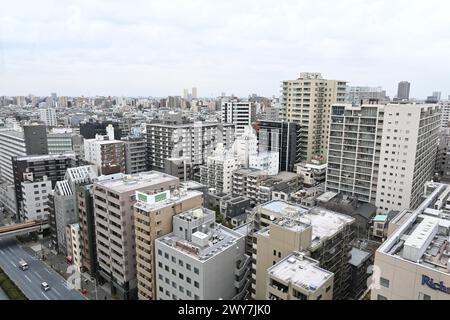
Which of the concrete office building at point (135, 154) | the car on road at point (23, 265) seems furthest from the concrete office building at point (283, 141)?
the car on road at point (23, 265)

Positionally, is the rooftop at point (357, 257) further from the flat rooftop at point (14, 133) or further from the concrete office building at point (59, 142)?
the concrete office building at point (59, 142)

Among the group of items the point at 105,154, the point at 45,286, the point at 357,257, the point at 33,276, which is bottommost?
the point at 33,276

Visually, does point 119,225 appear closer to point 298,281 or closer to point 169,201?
point 169,201

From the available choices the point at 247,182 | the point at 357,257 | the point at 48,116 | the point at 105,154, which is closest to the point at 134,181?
the point at 357,257

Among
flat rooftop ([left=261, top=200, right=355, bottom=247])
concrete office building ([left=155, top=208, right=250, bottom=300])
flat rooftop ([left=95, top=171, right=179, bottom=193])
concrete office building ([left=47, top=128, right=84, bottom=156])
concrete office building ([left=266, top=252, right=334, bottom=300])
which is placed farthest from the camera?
concrete office building ([left=47, top=128, right=84, bottom=156])

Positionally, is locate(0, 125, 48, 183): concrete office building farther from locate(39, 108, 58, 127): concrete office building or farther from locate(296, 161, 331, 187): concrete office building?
locate(39, 108, 58, 127): concrete office building

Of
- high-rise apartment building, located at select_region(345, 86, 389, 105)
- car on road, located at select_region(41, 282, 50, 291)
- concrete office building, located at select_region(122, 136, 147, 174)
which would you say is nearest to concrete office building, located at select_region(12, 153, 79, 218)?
concrete office building, located at select_region(122, 136, 147, 174)
